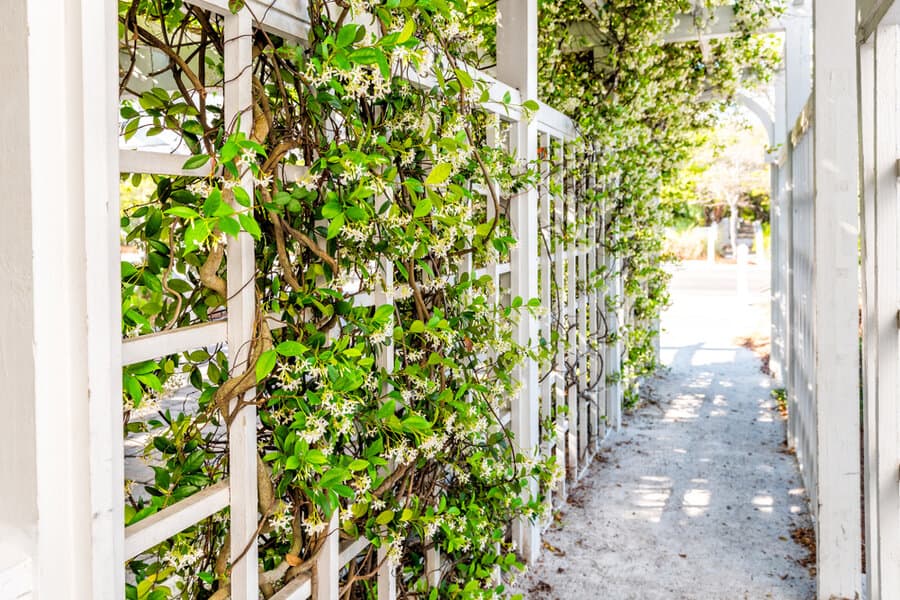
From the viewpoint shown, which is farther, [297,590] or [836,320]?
[836,320]

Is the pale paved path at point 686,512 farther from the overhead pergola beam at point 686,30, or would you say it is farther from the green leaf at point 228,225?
the overhead pergola beam at point 686,30

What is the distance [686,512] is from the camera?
3.70 m

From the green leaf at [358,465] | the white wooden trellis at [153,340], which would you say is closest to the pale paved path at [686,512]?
the white wooden trellis at [153,340]

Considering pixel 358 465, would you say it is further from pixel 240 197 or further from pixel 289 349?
pixel 240 197

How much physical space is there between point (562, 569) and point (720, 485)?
1462 mm

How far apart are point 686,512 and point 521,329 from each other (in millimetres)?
1469

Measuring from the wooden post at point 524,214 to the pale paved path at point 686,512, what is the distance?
32 cm

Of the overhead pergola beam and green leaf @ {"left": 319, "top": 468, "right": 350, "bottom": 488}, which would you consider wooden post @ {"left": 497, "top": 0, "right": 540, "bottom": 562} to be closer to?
green leaf @ {"left": 319, "top": 468, "right": 350, "bottom": 488}

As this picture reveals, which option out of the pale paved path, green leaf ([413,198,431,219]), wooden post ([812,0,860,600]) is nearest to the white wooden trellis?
green leaf ([413,198,431,219])

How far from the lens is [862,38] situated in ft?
7.05

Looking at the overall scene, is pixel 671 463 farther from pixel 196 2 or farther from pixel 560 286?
pixel 196 2

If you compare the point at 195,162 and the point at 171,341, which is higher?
the point at 195,162

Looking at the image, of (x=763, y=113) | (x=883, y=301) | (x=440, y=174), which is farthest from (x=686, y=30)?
(x=440, y=174)

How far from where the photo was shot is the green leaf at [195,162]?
1.13 metres
